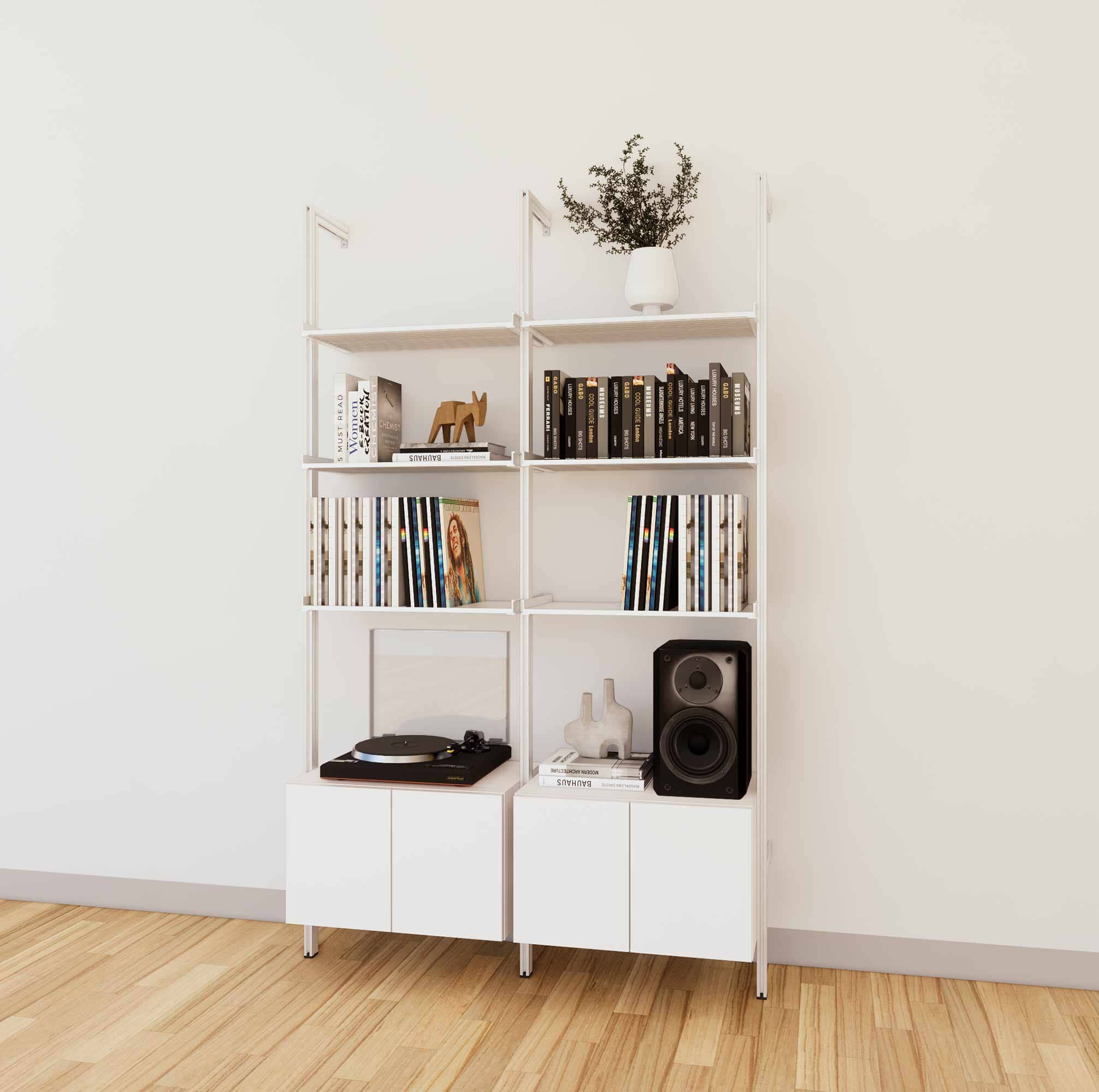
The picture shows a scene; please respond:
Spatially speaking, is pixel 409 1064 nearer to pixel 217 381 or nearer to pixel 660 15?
pixel 217 381

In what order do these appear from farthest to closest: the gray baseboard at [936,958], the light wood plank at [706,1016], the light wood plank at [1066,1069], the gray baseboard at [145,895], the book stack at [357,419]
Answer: the gray baseboard at [145,895]
the book stack at [357,419]
the gray baseboard at [936,958]
the light wood plank at [706,1016]
the light wood plank at [1066,1069]

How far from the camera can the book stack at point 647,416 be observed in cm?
262

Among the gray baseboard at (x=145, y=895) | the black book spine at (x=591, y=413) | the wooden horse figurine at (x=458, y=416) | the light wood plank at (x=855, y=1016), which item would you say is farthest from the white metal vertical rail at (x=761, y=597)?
the gray baseboard at (x=145, y=895)

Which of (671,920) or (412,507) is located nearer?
(671,920)

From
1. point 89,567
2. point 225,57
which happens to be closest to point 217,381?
point 89,567

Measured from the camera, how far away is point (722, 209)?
292 cm

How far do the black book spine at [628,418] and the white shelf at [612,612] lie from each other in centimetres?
41

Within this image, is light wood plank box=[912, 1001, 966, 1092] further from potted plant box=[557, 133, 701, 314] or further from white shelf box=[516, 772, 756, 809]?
potted plant box=[557, 133, 701, 314]

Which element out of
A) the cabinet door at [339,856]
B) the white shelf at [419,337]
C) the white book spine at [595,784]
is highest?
the white shelf at [419,337]

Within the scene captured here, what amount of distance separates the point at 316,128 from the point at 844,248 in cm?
166

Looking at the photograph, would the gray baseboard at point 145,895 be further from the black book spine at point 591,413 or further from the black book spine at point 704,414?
the black book spine at point 704,414

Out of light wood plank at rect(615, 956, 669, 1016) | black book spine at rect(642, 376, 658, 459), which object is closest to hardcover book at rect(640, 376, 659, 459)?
black book spine at rect(642, 376, 658, 459)

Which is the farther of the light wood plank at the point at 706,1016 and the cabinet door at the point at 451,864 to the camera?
the cabinet door at the point at 451,864

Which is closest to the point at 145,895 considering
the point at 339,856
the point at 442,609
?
the point at 339,856
